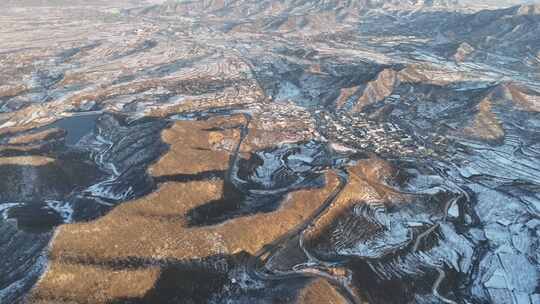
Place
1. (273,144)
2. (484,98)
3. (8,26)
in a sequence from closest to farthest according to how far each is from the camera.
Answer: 1. (273,144)
2. (484,98)
3. (8,26)

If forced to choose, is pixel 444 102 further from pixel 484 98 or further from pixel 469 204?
pixel 469 204

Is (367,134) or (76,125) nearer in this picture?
(367,134)

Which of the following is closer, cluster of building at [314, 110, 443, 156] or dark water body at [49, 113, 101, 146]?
cluster of building at [314, 110, 443, 156]

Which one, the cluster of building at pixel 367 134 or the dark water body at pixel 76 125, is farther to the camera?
the dark water body at pixel 76 125

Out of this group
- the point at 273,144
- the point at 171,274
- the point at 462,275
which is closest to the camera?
the point at 171,274

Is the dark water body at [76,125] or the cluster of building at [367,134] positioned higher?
the cluster of building at [367,134]

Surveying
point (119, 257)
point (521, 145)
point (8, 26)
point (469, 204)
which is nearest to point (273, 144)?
point (469, 204)

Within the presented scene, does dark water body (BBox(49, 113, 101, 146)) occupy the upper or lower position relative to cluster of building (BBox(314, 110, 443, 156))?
lower

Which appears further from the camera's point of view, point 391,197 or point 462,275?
point 391,197

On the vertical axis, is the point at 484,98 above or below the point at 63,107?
above

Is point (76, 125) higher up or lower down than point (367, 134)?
lower down

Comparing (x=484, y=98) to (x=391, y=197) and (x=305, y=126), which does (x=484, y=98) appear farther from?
(x=391, y=197)
